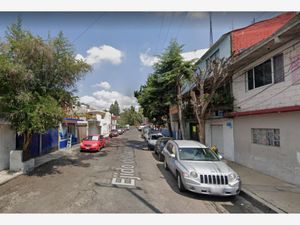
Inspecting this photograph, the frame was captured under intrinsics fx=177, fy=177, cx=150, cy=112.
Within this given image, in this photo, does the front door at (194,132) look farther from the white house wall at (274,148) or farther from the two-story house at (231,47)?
the white house wall at (274,148)

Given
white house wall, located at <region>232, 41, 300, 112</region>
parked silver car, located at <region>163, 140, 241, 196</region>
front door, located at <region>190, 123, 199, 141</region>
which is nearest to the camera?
parked silver car, located at <region>163, 140, 241, 196</region>

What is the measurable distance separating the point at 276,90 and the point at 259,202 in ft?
15.9

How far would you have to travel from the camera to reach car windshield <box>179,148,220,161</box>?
6.76 metres

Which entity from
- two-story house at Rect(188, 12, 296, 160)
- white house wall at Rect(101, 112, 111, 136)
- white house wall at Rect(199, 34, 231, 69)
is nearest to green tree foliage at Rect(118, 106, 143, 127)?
white house wall at Rect(101, 112, 111, 136)

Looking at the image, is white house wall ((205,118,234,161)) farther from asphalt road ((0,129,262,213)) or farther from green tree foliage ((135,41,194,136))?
asphalt road ((0,129,262,213))

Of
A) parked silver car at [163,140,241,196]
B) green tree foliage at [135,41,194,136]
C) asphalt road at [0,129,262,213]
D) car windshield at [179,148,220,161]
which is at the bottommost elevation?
asphalt road at [0,129,262,213]

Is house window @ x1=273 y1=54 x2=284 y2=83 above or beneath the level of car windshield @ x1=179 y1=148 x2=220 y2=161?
above

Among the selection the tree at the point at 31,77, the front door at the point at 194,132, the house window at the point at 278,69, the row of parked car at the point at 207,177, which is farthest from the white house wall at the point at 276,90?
the tree at the point at 31,77

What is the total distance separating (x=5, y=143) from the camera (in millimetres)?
8594

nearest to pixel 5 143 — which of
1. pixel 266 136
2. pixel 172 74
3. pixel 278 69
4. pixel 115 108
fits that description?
pixel 172 74

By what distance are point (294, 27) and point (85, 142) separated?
14.6m

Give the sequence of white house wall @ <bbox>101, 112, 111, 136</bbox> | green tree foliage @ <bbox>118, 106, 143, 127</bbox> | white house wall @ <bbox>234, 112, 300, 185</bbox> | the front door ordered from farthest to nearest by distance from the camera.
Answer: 1. green tree foliage @ <bbox>118, 106, 143, 127</bbox>
2. white house wall @ <bbox>101, 112, 111, 136</bbox>
3. the front door
4. white house wall @ <bbox>234, 112, 300, 185</bbox>

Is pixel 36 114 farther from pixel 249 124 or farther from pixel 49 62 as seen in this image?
pixel 249 124

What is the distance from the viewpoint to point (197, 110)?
34.6 feet
